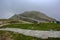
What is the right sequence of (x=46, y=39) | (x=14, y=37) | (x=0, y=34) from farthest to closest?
(x=0, y=34), (x=14, y=37), (x=46, y=39)

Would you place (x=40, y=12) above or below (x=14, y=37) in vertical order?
below

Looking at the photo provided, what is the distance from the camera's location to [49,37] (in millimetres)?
31344

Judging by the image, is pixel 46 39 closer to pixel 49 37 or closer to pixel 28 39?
pixel 49 37

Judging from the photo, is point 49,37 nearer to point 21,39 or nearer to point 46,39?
point 46,39

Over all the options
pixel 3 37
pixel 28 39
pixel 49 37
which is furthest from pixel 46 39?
pixel 3 37

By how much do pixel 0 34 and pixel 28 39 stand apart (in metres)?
6.88

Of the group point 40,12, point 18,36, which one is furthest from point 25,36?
point 40,12

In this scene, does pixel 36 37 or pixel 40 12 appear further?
pixel 40 12

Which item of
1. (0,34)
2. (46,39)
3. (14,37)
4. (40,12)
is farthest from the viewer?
(40,12)

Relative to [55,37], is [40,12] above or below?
below

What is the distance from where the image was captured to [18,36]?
33.7 meters

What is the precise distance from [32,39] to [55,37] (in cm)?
386

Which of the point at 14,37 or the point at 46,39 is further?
the point at 14,37

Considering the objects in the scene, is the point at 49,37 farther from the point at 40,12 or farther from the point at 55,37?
the point at 40,12
